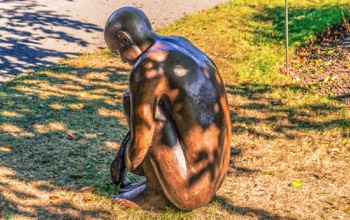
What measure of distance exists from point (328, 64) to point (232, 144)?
3.00 meters

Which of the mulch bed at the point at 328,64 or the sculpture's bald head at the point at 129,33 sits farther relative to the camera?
the mulch bed at the point at 328,64

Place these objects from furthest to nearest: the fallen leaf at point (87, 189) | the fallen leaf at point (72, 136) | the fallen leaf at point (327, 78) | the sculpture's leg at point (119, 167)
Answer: the fallen leaf at point (327, 78) → the fallen leaf at point (72, 136) → the fallen leaf at point (87, 189) → the sculpture's leg at point (119, 167)

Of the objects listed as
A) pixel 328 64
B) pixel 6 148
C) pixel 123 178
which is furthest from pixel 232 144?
pixel 328 64

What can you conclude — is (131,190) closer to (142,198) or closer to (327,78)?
(142,198)

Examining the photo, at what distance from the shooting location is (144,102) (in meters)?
3.77

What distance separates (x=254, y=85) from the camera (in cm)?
764

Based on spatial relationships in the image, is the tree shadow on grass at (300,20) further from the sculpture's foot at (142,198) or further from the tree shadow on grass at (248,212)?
the sculpture's foot at (142,198)

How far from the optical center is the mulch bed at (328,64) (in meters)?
7.43

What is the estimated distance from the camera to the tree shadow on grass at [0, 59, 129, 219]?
4730 mm

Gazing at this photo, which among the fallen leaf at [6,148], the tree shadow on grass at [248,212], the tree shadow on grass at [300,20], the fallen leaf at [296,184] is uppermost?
the fallen leaf at [6,148]

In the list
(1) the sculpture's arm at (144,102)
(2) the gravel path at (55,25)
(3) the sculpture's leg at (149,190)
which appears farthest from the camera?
(2) the gravel path at (55,25)

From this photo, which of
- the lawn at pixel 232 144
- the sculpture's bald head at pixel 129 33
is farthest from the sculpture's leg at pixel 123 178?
the sculpture's bald head at pixel 129 33

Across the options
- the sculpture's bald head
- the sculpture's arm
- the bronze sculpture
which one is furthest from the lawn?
the sculpture's bald head

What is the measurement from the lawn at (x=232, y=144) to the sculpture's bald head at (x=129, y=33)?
128cm
